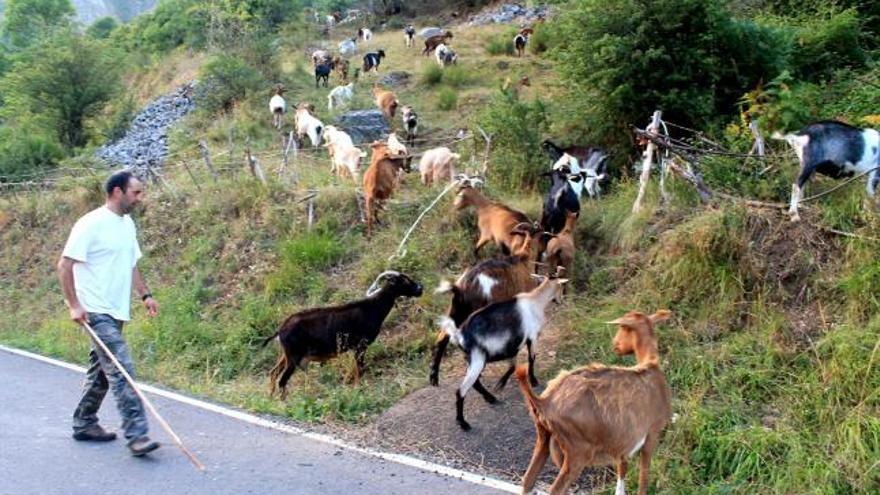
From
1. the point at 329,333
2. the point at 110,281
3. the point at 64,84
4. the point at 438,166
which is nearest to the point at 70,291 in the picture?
the point at 110,281

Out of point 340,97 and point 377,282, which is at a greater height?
point 340,97

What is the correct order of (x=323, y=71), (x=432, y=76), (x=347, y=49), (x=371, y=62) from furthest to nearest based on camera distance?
(x=347, y=49), (x=371, y=62), (x=323, y=71), (x=432, y=76)

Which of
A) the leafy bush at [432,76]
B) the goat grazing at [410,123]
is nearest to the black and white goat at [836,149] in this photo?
the goat grazing at [410,123]

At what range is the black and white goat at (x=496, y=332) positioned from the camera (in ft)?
20.5

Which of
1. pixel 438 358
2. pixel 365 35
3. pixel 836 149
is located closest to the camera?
pixel 438 358

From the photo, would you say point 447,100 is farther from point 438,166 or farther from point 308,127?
point 438,166

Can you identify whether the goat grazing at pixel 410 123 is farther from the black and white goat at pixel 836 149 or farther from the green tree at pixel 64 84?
the black and white goat at pixel 836 149

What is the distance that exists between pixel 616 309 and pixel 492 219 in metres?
2.00

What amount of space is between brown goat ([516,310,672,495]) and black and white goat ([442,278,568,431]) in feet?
4.48

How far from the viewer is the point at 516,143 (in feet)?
36.4

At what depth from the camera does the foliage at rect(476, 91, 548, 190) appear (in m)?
10.9

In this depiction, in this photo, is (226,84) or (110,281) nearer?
(110,281)

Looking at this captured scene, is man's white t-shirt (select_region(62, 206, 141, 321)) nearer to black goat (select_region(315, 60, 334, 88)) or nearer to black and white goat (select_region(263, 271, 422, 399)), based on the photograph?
black and white goat (select_region(263, 271, 422, 399))

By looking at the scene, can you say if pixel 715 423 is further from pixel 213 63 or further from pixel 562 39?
A: pixel 213 63
